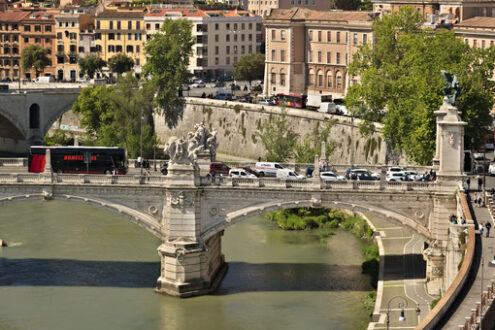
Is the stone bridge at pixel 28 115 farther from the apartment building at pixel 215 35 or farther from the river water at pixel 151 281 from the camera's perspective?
the river water at pixel 151 281

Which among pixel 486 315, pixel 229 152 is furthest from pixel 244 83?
pixel 486 315

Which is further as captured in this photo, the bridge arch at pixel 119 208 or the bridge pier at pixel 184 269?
the bridge arch at pixel 119 208

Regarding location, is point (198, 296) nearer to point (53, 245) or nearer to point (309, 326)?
point (309, 326)

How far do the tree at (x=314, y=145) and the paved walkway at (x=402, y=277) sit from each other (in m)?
12.4

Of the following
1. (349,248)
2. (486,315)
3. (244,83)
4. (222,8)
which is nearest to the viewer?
(486,315)

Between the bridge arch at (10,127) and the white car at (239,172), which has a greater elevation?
the white car at (239,172)

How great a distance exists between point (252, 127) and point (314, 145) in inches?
656

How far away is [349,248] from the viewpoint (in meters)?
74.3

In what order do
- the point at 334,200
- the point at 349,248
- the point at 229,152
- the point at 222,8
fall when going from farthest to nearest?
the point at 222,8 → the point at 229,152 → the point at 349,248 → the point at 334,200

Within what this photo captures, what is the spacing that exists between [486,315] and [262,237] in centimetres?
3551

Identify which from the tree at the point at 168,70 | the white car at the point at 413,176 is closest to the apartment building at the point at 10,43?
the tree at the point at 168,70

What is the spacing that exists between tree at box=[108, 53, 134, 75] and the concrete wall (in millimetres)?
27440

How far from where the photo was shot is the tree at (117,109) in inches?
4045

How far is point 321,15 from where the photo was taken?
123438 mm
